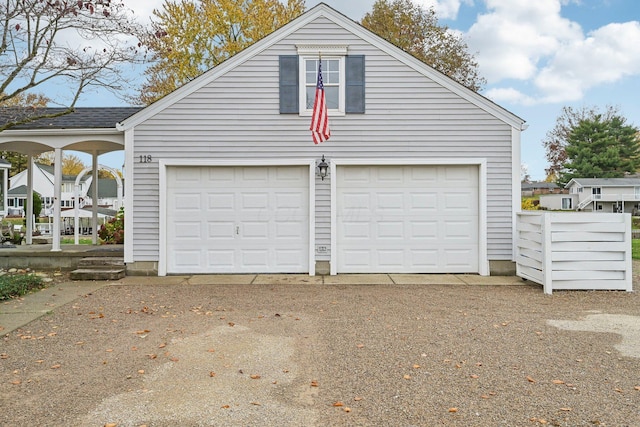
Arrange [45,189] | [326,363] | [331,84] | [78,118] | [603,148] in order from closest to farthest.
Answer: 1. [326,363]
2. [331,84]
3. [78,118]
4. [603,148]
5. [45,189]

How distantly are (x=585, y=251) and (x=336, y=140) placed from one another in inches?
195

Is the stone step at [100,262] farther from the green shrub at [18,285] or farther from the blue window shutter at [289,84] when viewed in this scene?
the blue window shutter at [289,84]

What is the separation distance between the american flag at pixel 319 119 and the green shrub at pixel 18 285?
18.3 feet

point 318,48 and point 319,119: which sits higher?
point 318,48

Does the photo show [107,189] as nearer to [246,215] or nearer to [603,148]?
[246,215]

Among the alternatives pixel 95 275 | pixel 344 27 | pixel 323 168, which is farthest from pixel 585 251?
pixel 95 275

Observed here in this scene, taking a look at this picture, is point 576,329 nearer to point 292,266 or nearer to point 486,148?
point 486,148

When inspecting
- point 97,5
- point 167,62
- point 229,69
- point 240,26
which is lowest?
point 229,69

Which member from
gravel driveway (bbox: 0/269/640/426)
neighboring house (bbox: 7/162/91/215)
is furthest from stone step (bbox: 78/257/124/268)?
neighboring house (bbox: 7/162/91/215)

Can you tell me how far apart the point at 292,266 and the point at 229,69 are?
4201 mm

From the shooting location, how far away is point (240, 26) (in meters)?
22.0

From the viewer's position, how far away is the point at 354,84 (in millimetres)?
9648

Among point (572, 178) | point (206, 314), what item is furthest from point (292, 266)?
point (572, 178)

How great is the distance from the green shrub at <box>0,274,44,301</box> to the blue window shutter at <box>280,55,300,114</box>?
18.0 ft
